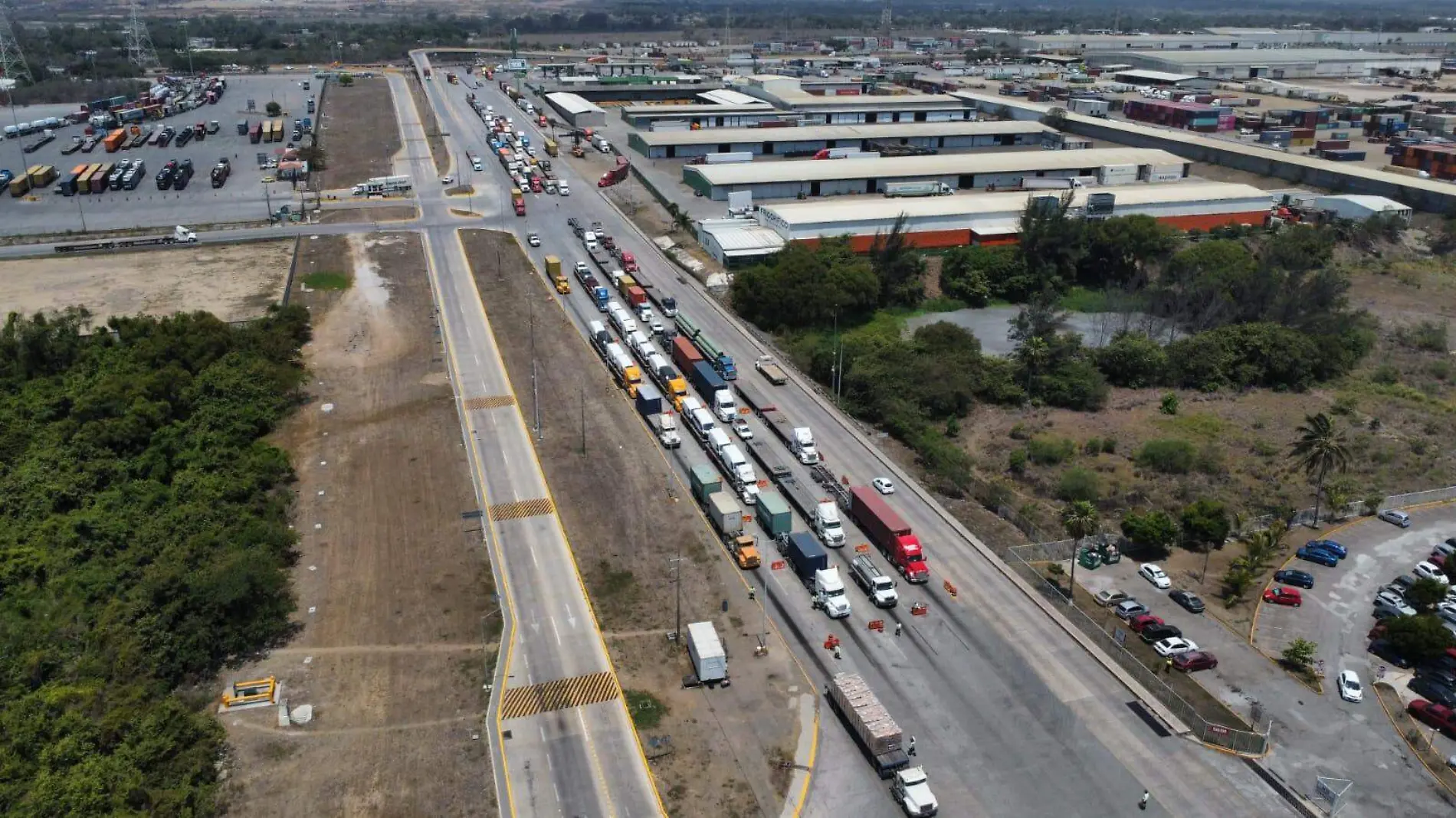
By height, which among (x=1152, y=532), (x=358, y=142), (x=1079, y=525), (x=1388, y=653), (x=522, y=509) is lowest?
(x=1388, y=653)

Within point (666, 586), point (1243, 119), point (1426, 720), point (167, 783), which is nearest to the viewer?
point (167, 783)

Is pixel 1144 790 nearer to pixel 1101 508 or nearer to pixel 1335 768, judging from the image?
pixel 1335 768

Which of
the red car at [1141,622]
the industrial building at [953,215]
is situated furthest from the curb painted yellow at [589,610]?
the industrial building at [953,215]

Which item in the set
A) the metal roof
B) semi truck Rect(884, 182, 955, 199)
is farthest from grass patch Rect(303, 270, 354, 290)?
the metal roof

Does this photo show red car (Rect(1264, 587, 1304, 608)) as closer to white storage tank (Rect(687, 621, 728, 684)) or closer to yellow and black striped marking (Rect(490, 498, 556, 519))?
white storage tank (Rect(687, 621, 728, 684))

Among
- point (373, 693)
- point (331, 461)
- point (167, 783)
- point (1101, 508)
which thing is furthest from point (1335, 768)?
point (331, 461)

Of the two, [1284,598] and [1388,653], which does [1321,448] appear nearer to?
[1284,598]

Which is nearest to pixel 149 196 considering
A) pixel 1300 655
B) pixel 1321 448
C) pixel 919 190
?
pixel 919 190
